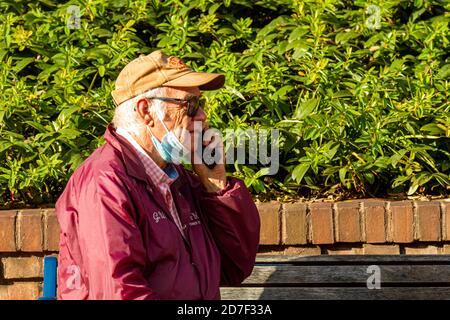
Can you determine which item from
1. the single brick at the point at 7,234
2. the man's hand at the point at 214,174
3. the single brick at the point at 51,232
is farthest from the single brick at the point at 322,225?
the single brick at the point at 7,234

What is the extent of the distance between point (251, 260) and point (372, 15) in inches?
103

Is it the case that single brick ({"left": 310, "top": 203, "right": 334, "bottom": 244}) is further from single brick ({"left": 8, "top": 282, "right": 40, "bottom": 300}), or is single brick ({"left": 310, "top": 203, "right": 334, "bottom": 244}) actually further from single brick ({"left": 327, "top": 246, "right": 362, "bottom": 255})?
single brick ({"left": 8, "top": 282, "right": 40, "bottom": 300})

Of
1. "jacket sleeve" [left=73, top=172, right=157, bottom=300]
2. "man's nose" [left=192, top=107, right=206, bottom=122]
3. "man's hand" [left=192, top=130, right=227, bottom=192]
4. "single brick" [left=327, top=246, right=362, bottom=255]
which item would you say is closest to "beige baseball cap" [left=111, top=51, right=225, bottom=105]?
"man's nose" [left=192, top=107, right=206, bottom=122]

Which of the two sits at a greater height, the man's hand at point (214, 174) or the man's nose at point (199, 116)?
the man's nose at point (199, 116)

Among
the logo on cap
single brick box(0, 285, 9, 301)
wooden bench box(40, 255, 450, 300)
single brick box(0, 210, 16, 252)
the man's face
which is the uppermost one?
the logo on cap

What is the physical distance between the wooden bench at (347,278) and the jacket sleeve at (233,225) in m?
0.40

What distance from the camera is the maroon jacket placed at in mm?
3699

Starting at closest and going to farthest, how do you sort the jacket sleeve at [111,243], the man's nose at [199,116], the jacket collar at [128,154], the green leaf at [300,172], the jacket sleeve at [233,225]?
the jacket sleeve at [111,243], the jacket collar at [128,154], the man's nose at [199,116], the jacket sleeve at [233,225], the green leaf at [300,172]

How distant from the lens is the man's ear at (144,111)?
4.12m

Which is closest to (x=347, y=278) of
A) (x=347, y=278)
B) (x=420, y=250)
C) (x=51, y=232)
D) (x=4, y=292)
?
(x=347, y=278)

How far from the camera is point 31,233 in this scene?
538 centimetres

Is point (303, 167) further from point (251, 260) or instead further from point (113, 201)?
point (113, 201)

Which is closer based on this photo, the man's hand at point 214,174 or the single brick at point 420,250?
the man's hand at point 214,174

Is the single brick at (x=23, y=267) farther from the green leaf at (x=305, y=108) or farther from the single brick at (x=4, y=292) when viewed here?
the green leaf at (x=305, y=108)
